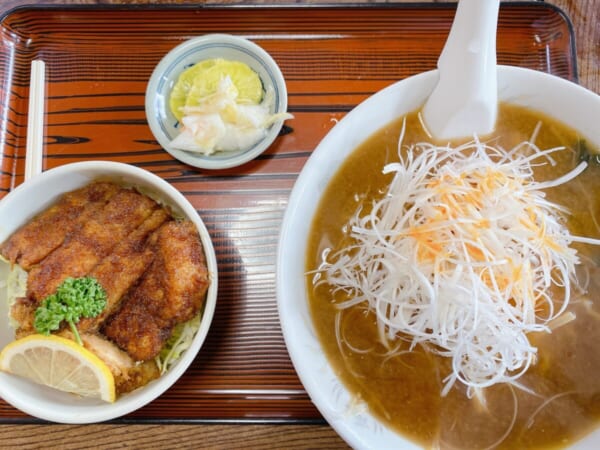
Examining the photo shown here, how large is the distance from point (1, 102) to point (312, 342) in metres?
1.24

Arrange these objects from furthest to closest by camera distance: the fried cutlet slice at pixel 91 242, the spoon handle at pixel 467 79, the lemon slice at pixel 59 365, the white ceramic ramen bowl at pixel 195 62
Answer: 1. the white ceramic ramen bowl at pixel 195 62
2. the fried cutlet slice at pixel 91 242
3. the lemon slice at pixel 59 365
4. the spoon handle at pixel 467 79

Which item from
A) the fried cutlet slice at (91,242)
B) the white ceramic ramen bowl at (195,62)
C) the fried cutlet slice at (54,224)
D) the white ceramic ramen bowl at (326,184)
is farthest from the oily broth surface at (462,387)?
the fried cutlet slice at (54,224)

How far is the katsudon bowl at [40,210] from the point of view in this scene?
51.1 inches

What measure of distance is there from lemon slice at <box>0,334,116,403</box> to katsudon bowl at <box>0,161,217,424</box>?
0.05 metres

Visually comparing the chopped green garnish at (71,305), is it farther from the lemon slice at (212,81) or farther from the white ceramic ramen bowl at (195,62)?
the lemon slice at (212,81)

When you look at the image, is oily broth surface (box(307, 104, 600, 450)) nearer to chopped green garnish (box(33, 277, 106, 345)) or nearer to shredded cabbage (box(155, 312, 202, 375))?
shredded cabbage (box(155, 312, 202, 375))

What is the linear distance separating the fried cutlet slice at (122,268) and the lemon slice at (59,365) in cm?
8

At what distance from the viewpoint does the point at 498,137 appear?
133 cm

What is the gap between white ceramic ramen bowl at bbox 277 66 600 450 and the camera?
3.82 ft

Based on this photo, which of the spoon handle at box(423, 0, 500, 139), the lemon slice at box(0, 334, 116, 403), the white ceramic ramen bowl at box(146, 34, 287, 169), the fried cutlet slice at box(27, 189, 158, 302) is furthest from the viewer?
the white ceramic ramen bowl at box(146, 34, 287, 169)

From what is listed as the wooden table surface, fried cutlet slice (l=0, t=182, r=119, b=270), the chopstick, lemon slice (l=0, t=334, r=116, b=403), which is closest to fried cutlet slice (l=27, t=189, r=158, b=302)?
fried cutlet slice (l=0, t=182, r=119, b=270)

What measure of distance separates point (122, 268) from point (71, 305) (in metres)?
0.16

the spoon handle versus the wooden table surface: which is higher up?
the spoon handle

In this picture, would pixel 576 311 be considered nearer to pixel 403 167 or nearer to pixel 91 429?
pixel 403 167
